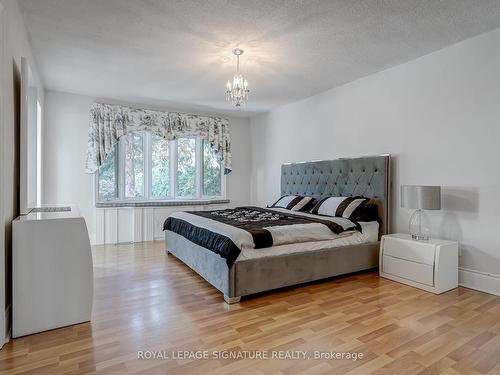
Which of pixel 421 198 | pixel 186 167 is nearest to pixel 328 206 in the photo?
pixel 421 198

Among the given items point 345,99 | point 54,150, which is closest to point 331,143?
point 345,99

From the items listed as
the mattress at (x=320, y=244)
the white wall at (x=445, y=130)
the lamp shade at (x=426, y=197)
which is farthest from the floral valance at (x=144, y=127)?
the lamp shade at (x=426, y=197)

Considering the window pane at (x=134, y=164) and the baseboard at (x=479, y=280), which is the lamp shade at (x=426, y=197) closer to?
the baseboard at (x=479, y=280)

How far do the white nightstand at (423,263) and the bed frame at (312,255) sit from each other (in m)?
0.33

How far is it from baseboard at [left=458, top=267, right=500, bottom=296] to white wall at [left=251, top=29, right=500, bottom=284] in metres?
0.06

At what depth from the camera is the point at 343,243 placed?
339 centimetres

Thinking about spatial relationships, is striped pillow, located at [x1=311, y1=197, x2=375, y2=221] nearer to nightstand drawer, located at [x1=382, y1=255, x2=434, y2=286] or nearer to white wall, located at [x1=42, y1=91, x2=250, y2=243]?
nightstand drawer, located at [x1=382, y1=255, x2=434, y2=286]

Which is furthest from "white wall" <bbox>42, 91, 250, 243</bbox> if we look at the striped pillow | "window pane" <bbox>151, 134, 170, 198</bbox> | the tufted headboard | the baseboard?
the baseboard

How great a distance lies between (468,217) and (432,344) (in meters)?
1.64

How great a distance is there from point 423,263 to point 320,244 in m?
1.00

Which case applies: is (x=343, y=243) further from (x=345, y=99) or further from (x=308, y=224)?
(x=345, y=99)

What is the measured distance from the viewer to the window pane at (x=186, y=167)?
19.3ft

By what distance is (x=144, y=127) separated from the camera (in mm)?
5371

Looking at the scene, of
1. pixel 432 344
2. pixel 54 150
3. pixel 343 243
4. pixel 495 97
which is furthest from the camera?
pixel 54 150
